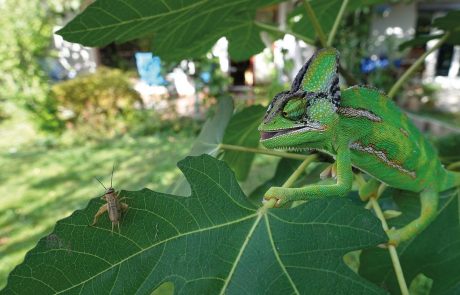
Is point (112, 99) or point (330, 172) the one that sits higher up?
point (330, 172)

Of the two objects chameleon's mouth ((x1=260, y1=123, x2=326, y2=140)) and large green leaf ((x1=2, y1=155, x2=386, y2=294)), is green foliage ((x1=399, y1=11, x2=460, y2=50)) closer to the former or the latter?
chameleon's mouth ((x1=260, y1=123, x2=326, y2=140))

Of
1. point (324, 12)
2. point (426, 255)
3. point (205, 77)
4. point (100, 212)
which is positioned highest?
point (324, 12)

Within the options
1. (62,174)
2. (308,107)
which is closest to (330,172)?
(308,107)

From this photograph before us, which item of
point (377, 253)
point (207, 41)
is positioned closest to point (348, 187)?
point (377, 253)

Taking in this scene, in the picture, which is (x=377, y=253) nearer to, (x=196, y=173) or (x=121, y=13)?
(x=196, y=173)

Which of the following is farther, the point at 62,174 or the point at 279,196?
the point at 62,174

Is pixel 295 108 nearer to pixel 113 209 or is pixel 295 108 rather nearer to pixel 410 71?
pixel 113 209

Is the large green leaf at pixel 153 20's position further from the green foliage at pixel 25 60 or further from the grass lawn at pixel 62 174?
the green foliage at pixel 25 60
